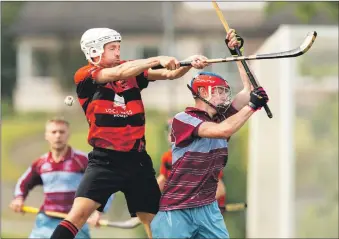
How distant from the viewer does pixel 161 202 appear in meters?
6.24

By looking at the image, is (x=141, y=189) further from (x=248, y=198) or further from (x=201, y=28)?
(x=201, y=28)

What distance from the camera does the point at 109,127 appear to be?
6.11 m

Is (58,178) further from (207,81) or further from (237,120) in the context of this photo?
(237,120)

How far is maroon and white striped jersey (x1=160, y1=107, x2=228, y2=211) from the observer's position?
20.0ft

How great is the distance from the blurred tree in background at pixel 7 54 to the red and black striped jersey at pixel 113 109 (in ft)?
27.9

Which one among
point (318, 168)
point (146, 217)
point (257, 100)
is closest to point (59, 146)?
point (146, 217)

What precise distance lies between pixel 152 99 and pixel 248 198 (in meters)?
10.6

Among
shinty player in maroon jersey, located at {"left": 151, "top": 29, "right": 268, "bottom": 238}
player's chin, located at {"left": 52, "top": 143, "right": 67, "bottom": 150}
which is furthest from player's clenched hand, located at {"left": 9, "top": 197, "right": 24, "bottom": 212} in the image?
shinty player in maroon jersey, located at {"left": 151, "top": 29, "right": 268, "bottom": 238}

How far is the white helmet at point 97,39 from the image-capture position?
6.04m

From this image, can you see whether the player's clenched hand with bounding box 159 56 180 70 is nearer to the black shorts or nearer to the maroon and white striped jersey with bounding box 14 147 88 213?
the black shorts

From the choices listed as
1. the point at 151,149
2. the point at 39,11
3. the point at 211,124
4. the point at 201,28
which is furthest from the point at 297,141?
the point at 39,11

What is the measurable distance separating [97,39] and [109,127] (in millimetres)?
486

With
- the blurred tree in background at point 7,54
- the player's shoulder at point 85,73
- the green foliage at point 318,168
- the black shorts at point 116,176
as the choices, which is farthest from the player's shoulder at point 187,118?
the blurred tree in background at point 7,54

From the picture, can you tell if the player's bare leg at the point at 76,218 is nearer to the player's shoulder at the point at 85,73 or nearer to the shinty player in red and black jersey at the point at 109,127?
the shinty player in red and black jersey at the point at 109,127
